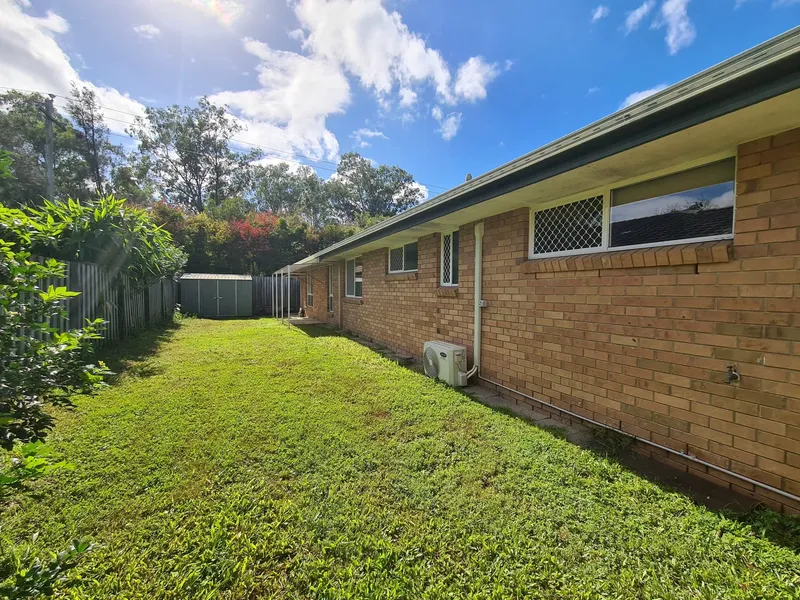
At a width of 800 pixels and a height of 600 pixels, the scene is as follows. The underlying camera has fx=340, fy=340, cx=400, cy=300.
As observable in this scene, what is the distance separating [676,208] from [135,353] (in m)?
8.89

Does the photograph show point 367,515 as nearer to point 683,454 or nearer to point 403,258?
point 683,454

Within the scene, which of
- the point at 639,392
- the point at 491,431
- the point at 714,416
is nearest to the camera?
the point at 714,416

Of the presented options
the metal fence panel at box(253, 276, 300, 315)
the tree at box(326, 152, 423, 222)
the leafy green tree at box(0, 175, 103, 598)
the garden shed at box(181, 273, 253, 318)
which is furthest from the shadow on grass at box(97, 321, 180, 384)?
the tree at box(326, 152, 423, 222)

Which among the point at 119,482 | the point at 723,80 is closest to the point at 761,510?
the point at 723,80

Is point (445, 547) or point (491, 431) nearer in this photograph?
point (445, 547)

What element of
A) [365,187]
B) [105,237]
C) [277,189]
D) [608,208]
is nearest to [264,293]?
[105,237]

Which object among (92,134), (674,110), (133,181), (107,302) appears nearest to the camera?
(674,110)

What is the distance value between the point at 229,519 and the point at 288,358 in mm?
4718

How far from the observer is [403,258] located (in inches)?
313

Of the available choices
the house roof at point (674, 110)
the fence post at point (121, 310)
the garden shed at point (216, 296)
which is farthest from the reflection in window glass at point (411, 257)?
the garden shed at point (216, 296)

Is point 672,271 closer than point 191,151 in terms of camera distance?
Yes

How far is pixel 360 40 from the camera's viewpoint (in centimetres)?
827

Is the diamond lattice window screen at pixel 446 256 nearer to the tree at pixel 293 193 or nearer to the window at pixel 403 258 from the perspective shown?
the window at pixel 403 258

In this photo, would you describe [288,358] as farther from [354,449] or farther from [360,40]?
[360,40]
